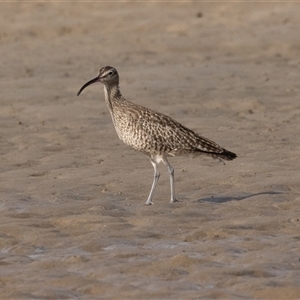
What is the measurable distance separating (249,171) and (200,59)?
973 cm

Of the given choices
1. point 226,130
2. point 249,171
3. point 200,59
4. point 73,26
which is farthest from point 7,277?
point 73,26

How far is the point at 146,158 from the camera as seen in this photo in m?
14.2

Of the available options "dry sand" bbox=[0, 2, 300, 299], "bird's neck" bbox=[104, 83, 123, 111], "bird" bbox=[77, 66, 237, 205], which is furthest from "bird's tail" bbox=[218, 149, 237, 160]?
"bird's neck" bbox=[104, 83, 123, 111]

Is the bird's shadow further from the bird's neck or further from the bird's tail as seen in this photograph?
the bird's neck

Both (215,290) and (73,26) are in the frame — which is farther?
(73,26)

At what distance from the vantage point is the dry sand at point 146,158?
8625 mm

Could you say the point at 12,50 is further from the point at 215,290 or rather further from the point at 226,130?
the point at 215,290

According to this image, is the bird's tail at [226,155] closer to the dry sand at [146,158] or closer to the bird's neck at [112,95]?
the dry sand at [146,158]

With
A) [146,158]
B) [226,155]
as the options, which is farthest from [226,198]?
[146,158]

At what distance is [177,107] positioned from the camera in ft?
58.6

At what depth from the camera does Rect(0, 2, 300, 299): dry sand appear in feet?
28.3

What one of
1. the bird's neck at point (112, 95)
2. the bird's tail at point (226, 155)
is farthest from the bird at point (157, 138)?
the bird's neck at point (112, 95)

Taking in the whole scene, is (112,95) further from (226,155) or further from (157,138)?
(226,155)

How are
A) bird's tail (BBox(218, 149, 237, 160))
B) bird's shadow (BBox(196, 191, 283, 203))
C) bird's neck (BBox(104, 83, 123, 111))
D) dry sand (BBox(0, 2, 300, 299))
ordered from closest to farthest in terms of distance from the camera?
dry sand (BBox(0, 2, 300, 299))
bird's shadow (BBox(196, 191, 283, 203))
bird's tail (BBox(218, 149, 237, 160))
bird's neck (BBox(104, 83, 123, 111))
